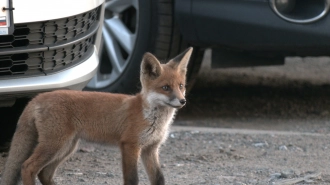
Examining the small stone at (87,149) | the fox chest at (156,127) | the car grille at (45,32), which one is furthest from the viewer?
the small stone at (87,149)

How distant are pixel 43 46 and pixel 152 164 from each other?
968 mm

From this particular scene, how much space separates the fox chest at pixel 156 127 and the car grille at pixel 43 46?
0.75 metres

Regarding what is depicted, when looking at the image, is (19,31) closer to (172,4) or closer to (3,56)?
(3,56)

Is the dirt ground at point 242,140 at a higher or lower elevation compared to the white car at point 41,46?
lower

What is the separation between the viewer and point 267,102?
779 centimetres

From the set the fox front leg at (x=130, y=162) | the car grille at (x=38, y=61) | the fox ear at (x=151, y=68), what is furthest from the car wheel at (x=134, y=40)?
the fox front leg at (x=130, y=162)

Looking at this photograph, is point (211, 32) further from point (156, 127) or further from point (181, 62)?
point (156, 127)

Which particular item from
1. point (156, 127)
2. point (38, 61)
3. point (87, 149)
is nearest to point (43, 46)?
point (38, 61)

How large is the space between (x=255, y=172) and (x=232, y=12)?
4.70ft

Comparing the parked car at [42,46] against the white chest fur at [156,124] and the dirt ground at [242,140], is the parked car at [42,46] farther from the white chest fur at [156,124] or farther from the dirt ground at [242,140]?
the white chest fur at [156,124]

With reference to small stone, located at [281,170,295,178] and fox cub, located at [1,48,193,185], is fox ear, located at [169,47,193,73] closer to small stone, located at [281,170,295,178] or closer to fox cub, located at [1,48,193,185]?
fox cub, located at [1,48,193,185]

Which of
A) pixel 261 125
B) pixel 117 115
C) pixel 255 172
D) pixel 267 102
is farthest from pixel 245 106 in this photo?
pixel 117 115

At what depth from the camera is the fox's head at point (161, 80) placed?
16.5ft

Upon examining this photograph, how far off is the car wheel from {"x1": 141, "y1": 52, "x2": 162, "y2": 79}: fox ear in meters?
1.63
